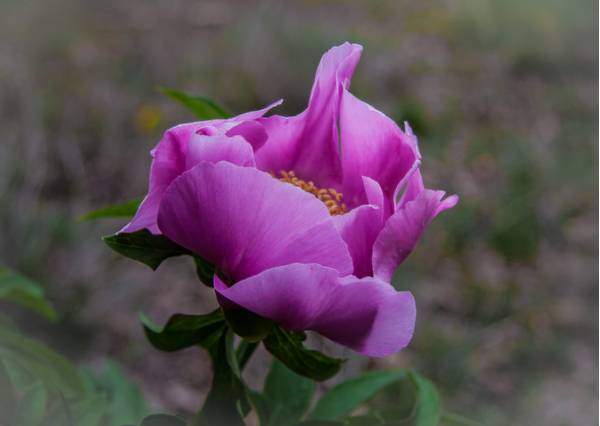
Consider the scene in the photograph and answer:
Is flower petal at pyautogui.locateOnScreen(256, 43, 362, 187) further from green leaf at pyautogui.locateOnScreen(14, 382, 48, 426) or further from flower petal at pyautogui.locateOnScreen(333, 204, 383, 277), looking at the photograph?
green leaf at pyautogui.locateOnScreen(14, 382, 48, 426)

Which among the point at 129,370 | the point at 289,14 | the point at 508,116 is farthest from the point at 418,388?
the point at 289,14

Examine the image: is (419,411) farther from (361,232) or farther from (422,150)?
(422,150)

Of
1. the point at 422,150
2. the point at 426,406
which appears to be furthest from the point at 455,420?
the point at 422,150

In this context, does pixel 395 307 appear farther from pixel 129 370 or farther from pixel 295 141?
pixel 129 370

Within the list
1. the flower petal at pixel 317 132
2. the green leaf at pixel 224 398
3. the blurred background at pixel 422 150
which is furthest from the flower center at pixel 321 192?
the blurred background at pixel 422 150

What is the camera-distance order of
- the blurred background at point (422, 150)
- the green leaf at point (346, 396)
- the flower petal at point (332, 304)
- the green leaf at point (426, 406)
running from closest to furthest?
the flower petal at point (332, 304), the green leaf at point (426, 406), the green leaf at point (346, 396), the blurred background at point (422, 150)

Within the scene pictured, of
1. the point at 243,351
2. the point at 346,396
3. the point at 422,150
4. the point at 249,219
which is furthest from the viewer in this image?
the point at 422,150

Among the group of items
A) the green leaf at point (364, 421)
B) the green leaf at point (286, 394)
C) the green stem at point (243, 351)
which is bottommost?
the green leaf at point (286, 394)

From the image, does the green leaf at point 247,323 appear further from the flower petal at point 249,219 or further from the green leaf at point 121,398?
the green leaf at point 121,398
